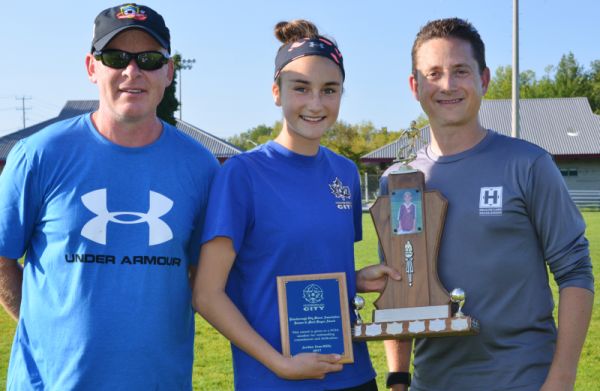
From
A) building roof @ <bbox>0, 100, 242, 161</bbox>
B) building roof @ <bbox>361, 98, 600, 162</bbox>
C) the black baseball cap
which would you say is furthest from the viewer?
building roof @ <bbox>0, 100, 242, 161</bbox>

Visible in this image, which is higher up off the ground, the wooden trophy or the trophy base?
the wooden trophy

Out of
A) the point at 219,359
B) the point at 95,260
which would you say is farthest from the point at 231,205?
the point at 219,359

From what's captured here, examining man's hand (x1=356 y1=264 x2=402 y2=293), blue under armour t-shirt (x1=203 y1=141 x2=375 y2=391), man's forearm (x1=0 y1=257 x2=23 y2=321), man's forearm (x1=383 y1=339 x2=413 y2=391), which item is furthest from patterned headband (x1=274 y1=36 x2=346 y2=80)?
man's forearm (x1=0 y1=257 x2=23 y2=321)

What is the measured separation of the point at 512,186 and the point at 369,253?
13.7 meters

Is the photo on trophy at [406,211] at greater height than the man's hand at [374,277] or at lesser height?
greater

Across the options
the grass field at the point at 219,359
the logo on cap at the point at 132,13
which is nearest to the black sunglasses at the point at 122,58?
the logo on cap at the point at 132,13

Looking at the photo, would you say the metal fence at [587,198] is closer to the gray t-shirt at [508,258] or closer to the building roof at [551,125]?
the building roof at [551,125]

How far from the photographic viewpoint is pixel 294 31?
349 cm

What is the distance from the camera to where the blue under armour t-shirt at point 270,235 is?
3.21 meters

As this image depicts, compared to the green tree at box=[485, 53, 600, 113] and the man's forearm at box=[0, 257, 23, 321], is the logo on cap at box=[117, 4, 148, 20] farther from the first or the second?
the green tree at box=[485, 53, 600, 113]

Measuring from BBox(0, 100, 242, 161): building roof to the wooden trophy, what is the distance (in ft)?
157

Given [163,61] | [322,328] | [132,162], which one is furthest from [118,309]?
[163,61]

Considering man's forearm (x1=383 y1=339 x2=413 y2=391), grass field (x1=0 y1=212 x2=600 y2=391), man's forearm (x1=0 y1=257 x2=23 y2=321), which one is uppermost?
man's forearm (x1=0 y1=257 x2=23 y2=321)

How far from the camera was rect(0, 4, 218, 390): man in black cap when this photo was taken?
3.21 m
